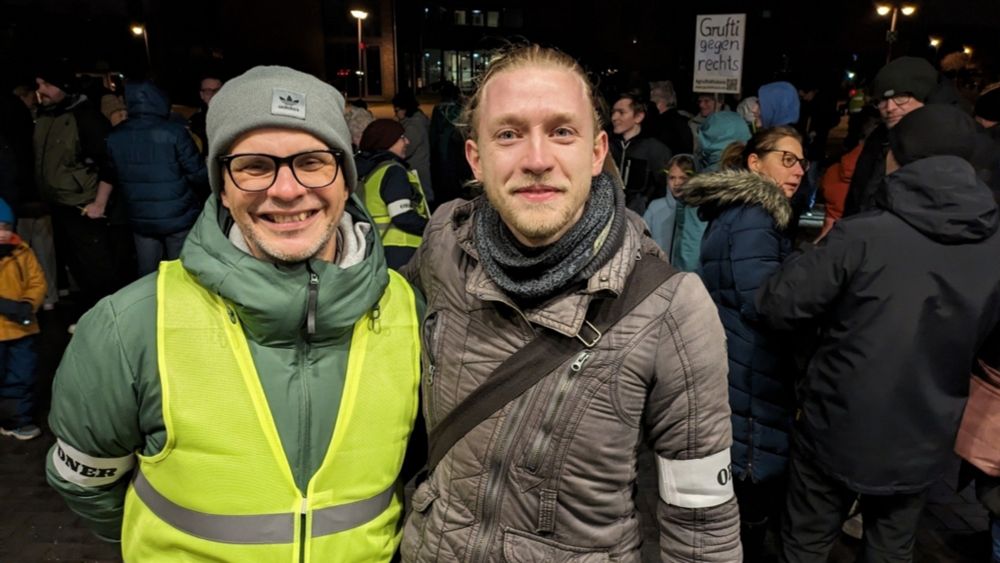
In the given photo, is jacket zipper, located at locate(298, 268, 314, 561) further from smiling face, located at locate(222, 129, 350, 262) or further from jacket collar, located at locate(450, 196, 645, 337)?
jacket collar, located at locate(450, 196, 645, 337)

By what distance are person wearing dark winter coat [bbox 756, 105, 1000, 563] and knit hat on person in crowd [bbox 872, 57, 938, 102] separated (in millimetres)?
1882

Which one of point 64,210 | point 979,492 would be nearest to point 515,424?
point 979,492

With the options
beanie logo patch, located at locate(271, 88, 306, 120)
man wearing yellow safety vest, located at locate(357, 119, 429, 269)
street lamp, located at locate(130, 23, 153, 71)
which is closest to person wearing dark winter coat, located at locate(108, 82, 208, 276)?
man wearing yellow safety vest, located at locate(357, 119, 429, 269)

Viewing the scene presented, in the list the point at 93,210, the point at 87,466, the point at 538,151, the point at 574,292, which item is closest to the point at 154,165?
the point at 93,210

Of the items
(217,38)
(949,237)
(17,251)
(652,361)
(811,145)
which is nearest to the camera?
(652,361)

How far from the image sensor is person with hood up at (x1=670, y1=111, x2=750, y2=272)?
15.3 feet

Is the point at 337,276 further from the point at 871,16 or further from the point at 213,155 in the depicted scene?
the point at 871,16

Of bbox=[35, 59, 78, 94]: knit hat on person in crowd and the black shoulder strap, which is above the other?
bbox=[35, 59, 78, 94]: knit hat on person in crowd

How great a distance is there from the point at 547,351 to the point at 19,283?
4438 millimetres

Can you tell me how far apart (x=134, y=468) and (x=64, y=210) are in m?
5.51

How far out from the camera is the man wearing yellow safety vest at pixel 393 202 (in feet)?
15.6

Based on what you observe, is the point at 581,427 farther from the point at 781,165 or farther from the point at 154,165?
the point at 154,165

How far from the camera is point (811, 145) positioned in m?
9.73

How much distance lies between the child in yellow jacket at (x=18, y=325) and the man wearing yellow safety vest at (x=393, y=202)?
7.45 ft
